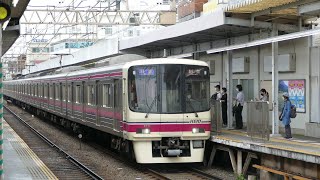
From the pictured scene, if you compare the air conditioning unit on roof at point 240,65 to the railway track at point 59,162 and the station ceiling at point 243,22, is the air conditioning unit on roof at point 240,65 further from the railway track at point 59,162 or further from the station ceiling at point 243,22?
the railway track at point 59,162

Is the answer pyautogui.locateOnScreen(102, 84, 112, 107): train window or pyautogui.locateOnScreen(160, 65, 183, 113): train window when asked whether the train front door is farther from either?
pyautogui.locateOnScreen(160, 65, 183, 113): train window

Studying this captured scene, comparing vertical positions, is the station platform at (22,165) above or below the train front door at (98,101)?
below

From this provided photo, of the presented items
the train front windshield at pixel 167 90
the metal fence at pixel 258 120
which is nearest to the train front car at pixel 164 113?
the train front windshield at pixel 167 90

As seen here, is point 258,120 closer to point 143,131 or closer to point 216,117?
point 216,117

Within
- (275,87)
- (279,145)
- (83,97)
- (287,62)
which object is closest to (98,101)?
(83,97)

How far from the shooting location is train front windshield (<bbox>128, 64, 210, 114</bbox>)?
472 inches

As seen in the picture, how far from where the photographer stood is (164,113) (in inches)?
471

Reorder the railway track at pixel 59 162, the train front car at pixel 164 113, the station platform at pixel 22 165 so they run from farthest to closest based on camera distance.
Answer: the railway track at pixel 59 162 < the train front car at pixel 164 113 < the station platform at pixel 22 165

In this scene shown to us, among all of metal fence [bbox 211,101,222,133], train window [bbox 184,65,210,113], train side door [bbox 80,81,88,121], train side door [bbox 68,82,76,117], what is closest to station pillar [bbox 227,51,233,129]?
metal fence [bbox 211,101,222,133]

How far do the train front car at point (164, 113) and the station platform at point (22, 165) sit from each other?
7.10ft

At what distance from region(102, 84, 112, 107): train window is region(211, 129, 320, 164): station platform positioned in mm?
3000

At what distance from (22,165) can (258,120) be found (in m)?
5.73

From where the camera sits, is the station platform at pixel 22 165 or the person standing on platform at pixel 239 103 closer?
the station platform at pixel 22 165

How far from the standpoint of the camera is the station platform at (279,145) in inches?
353
